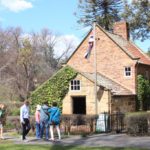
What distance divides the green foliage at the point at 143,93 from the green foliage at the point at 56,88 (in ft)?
22.8

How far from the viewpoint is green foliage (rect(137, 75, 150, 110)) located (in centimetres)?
3712

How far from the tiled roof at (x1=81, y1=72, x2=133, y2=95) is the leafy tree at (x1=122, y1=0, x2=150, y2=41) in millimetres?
12757

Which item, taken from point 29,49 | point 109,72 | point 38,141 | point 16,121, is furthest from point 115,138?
point 29,49

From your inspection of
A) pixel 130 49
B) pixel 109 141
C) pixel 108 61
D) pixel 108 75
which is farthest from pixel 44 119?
pixel 130 49

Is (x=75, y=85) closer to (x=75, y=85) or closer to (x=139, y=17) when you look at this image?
(x=75, y=85)

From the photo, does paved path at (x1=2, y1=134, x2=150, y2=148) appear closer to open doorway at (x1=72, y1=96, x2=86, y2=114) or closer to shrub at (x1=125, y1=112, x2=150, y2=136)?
shrub at (x1=125, y1=112, x2=150, y2=136)

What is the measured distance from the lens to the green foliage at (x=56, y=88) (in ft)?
109

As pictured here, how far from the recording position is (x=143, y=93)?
1489 inches

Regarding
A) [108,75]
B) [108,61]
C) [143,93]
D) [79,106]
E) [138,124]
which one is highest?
[108,61]

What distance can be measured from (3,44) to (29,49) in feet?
55.2

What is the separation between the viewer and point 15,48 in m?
76.1

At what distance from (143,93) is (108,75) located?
3.37 metres

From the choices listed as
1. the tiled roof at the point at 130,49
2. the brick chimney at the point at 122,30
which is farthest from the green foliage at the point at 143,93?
the brick chimney at the point at 122,30

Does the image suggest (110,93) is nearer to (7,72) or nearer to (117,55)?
(117,55)
